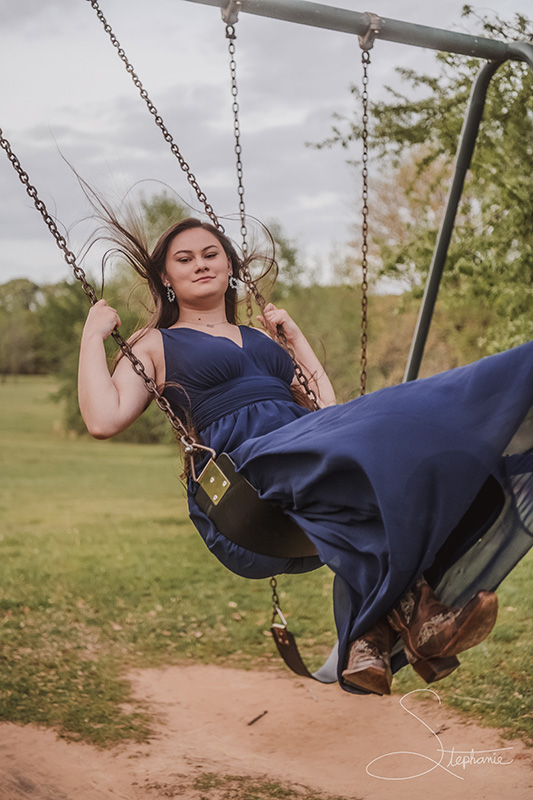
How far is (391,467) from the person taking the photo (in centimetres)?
191

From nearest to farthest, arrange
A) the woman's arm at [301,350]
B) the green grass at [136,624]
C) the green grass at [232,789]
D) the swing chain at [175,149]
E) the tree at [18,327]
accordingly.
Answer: the swing chain at [175,149] → the woman's arm at [301,350] → the green grass at [232,789] → the green grass at [136,624] → the tree at [18,327]

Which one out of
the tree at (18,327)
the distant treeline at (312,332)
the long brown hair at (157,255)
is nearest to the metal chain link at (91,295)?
the long brown hair at (157,255)

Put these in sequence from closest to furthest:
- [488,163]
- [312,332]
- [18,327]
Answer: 1. [488,163]
2. [312,332]
3. [18,327]

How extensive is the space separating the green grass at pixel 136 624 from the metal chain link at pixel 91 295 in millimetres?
426

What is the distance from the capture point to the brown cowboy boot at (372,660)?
204 centimetres

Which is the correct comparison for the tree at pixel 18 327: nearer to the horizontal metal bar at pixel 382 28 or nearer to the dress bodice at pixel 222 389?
the horizontal metal bar at pixel 382 28

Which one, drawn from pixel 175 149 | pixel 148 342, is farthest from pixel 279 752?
pixel 175 149

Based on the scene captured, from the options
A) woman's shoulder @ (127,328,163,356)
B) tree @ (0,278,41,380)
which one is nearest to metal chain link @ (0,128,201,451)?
woman's shoulder @ (127,328,163,356)

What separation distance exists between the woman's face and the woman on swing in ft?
1.13

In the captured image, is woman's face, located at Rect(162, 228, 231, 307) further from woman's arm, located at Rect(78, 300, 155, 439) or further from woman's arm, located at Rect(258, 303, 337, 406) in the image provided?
woman's arm, located at Rect(78, 300, 155, 439)

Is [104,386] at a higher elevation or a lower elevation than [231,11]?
lower

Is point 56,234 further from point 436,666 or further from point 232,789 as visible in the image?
point 232,789

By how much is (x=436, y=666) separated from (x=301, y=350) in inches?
55.0

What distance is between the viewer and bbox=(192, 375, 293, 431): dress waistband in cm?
263
